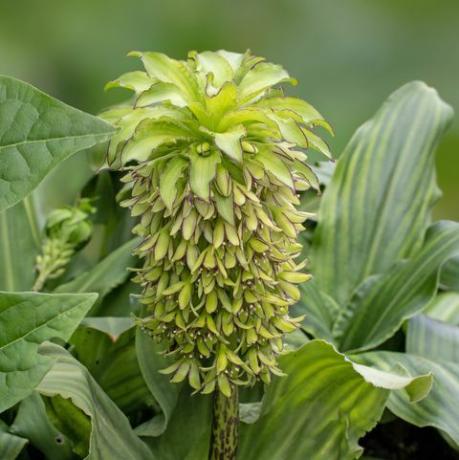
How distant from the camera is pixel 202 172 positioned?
2.00 feet

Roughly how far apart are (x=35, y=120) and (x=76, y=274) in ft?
1.46

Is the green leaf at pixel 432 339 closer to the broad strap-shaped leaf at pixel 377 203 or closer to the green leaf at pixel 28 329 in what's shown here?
the broad strap-shaped leaf at pixel 377 203

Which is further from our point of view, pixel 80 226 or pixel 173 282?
pixel 80 226

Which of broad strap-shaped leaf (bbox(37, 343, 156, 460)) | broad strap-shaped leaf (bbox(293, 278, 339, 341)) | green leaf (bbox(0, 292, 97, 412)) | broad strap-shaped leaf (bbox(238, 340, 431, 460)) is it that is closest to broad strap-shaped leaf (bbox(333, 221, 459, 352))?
broad strap-shaped leaf (bbox(293, 278, 339, 341))

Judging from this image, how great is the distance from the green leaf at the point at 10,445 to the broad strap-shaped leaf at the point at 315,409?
20 cm

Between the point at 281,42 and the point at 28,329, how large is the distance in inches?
57.7

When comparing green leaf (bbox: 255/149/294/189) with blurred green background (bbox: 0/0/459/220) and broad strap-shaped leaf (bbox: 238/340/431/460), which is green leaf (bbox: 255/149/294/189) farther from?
blurred green background (bbox: 0/0/459/220)

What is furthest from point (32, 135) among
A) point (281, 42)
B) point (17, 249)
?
point (281, 42)

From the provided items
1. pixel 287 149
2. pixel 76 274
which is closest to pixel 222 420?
pixel 287 149

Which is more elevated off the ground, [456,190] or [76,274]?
[76,274]

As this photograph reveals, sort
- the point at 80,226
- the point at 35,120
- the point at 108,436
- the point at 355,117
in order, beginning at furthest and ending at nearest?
the point at 355,117
the point at 80,226
the point at 108,436
the point at 35,120

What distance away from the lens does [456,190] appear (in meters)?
1.79

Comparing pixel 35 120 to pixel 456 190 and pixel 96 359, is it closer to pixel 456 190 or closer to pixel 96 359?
pixel 96 359

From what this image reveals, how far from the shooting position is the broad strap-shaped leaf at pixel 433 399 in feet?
2.56
